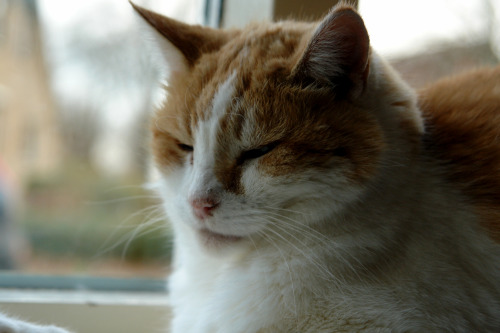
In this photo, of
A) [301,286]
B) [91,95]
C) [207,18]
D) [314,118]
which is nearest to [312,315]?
[301,286]

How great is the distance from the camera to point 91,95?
1.51m

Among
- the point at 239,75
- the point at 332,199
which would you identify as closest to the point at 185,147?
the point at 239,75

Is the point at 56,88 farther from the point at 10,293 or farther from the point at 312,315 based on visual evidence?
the point at 312,315

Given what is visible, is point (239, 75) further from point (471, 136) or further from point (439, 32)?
point (439, 32)

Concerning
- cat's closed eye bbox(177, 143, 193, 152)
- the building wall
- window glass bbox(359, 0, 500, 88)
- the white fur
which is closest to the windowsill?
the building wall

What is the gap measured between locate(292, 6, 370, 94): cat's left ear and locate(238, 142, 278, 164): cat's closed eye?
0.47 ft

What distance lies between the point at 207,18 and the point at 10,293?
1.07 m

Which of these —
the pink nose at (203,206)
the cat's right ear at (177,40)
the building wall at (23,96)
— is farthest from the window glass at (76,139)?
the pink nose at (203,206)

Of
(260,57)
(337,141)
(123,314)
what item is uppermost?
(260,57)

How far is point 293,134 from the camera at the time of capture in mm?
930

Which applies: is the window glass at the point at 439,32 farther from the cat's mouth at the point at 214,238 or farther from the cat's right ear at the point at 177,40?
the cat's mouth at the point at 214,238

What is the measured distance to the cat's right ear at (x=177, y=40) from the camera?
44.3 inches

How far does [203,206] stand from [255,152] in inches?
5.7

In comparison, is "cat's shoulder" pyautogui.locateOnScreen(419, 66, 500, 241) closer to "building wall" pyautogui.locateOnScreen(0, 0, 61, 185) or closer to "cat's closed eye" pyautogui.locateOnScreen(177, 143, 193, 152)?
"cat's closed eye" pyautogui.locateOnScreen(177, 143, 193, 152)
